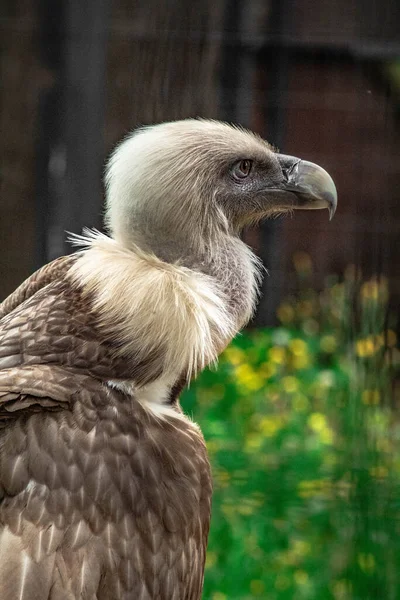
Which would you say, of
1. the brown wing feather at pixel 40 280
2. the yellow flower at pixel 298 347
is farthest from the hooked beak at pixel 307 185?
the yellow flower at pixel 298 347

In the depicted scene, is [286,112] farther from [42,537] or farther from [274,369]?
[42,537]

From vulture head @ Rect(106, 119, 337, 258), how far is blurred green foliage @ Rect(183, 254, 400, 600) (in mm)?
278

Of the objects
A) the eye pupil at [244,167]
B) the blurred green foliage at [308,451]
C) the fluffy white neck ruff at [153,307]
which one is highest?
the eye pupil at [244,167]

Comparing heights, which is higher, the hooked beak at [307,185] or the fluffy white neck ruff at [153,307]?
the hooked beak at [307,185]

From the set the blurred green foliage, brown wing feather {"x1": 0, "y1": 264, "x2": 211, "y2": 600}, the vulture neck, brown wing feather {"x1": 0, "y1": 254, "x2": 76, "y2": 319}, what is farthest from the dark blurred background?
brown wing feather {"x1": 0, "y1": 264, "x2": 211, "y2": 600}

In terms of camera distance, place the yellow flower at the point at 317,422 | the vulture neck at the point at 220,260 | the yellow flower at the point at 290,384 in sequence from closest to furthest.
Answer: the vulture neck at the point at 220,260 < the yellow flower at the point at 317,422 < the yellow flower at the point at 290,384

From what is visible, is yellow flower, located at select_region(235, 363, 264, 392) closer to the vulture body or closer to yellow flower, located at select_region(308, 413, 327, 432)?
yellow flower, located at select_region(308, 413, 327, 432)

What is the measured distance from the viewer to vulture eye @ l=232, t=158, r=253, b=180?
2.22m

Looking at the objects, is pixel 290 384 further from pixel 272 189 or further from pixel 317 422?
pixel 272 189

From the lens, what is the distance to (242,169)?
222cm

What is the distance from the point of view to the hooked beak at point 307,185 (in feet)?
7.20

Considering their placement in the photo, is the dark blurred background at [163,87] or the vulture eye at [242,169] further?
the dark blurred background at [163,87]

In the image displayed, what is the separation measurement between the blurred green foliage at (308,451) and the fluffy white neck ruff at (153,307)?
402 millimetres

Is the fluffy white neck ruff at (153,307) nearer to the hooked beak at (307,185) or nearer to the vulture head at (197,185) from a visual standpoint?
the vulture head at (197,185)
